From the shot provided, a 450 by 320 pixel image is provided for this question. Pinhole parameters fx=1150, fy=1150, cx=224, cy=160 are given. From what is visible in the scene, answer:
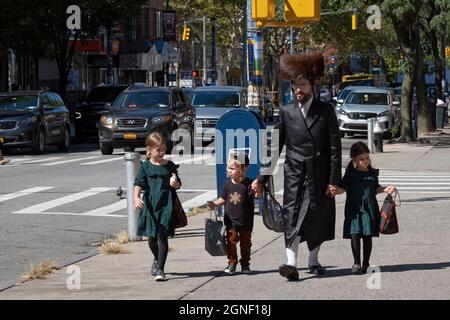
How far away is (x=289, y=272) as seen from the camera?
10.1 m

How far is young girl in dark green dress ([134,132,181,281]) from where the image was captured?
1042cm

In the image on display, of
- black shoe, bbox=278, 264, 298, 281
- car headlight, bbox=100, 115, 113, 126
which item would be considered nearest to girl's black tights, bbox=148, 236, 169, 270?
black shoe, bbox=278, 264, 298, 281

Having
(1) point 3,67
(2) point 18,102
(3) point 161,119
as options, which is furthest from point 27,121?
(1) point 3,67

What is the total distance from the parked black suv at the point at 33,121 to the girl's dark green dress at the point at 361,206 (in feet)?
68.9

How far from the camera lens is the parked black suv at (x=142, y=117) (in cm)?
3028

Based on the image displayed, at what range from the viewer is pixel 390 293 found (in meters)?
9.42

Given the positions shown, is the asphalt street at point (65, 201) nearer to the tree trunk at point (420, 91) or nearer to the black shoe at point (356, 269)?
the black shoe at point (356, 269)

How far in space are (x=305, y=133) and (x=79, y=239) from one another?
4.91 m

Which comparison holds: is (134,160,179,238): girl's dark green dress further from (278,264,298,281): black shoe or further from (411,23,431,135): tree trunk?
(411,23,431,135): tree trunk

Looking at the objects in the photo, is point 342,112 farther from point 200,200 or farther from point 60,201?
point 60,201

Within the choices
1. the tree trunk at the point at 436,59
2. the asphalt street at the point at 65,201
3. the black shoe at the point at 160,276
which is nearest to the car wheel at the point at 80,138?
the asphalt street at the point at 65,201

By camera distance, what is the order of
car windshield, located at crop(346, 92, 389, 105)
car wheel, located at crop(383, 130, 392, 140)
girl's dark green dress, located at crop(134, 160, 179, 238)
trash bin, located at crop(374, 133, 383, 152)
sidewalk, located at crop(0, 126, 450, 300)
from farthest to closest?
car windshield, located at crop(346, 92, 389, 105)
car wheel, located at crop(383, 130, 392, 140)
trash bin, located at crop(374, 133, 383, 152)
girl's dark green dress, located at crop(134, 160, 179, 238)
sidewalk, located at crop(0, 126, 450, 300)
